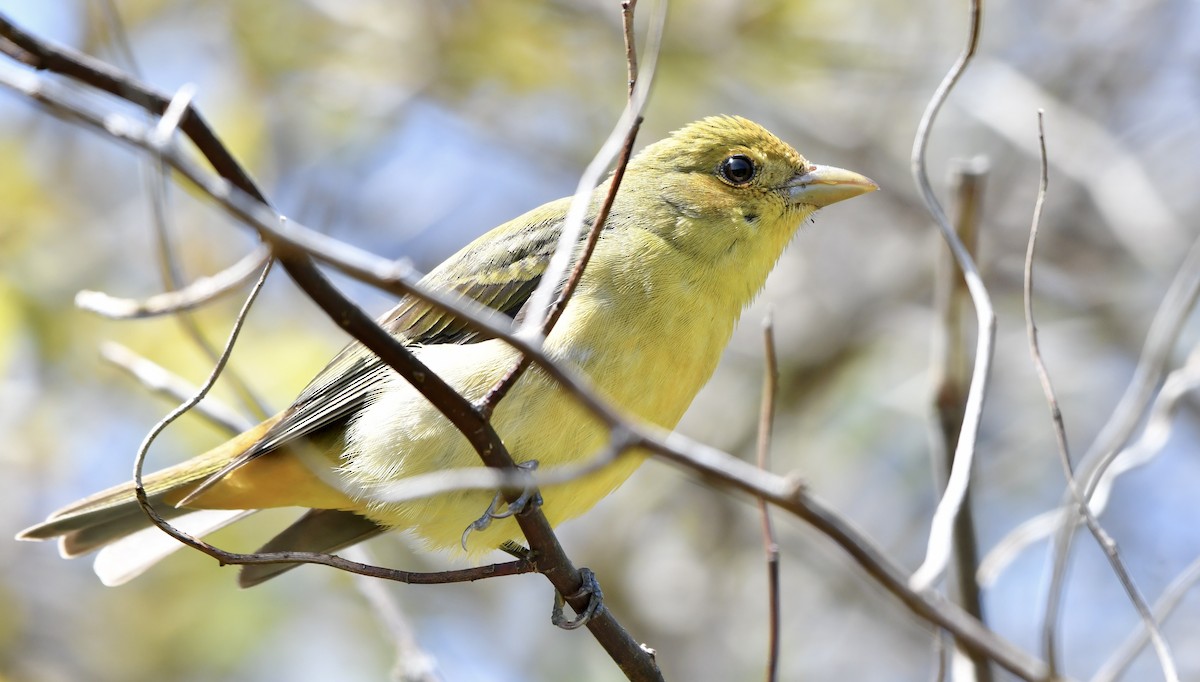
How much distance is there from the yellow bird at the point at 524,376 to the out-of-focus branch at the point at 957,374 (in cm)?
68

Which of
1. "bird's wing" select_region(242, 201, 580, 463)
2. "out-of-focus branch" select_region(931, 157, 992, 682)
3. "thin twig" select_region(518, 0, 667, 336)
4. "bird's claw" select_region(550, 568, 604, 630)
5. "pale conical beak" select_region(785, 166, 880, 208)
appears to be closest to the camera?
"thin twig" select_region(518, 0, 667, 336)

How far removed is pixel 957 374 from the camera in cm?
352

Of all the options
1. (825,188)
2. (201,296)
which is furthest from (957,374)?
(201,296)

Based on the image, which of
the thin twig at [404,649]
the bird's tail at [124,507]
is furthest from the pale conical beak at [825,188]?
the bird's tail at [124,507]

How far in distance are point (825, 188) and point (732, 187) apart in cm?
34

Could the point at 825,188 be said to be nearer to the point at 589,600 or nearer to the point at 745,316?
the point at 589,600

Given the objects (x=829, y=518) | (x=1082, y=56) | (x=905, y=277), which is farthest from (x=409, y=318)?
(x=1082, y=56)

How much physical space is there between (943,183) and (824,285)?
91 cm

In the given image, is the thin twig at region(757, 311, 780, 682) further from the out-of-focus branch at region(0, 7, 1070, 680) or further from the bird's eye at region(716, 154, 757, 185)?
the bird's eye at region(716, 154, 757, 185)

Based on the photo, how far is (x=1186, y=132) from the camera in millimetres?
6715

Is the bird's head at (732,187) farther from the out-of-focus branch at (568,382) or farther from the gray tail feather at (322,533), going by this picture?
the out-of-focus branch at (568,382)

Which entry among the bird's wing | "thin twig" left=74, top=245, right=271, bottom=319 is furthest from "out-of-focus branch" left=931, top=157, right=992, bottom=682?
"thin twig" left=74, top=245, right=271, bottom=319

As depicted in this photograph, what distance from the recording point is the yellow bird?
338cm

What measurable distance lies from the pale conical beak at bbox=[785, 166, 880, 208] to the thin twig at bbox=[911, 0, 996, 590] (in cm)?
131
